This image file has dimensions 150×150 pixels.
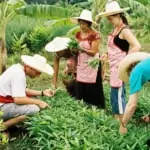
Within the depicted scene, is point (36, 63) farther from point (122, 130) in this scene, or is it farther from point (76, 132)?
point (122, 130)

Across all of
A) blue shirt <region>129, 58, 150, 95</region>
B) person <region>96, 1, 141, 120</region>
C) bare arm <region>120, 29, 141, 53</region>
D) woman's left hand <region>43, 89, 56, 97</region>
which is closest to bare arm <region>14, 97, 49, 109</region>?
woman's left hand <region>43, 89, 56, 97</region>

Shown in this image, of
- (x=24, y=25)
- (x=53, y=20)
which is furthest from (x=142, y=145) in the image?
(x=24, y=25)

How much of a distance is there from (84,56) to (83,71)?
22cm

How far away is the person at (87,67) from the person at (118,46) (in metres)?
0.41

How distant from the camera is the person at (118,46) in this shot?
5.87 metres

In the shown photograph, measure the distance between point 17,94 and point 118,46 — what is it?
1402 mm

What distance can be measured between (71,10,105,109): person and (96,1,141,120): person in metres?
0.41

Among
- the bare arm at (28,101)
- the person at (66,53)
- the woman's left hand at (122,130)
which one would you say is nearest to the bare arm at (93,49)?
the person at (66,53)

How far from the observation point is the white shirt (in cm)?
584

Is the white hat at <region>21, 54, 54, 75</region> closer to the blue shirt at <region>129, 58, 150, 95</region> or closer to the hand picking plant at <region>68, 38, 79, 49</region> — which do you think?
the hand picking plant at <region>68, 38, 79, 49</region>

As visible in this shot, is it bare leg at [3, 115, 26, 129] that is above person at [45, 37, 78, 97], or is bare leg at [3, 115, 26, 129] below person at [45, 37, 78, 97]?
below

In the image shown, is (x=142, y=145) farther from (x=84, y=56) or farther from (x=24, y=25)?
(x=24, y=25)

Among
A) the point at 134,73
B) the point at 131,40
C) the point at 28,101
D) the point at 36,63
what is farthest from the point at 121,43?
the point at 134,73

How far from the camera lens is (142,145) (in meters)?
4.79
